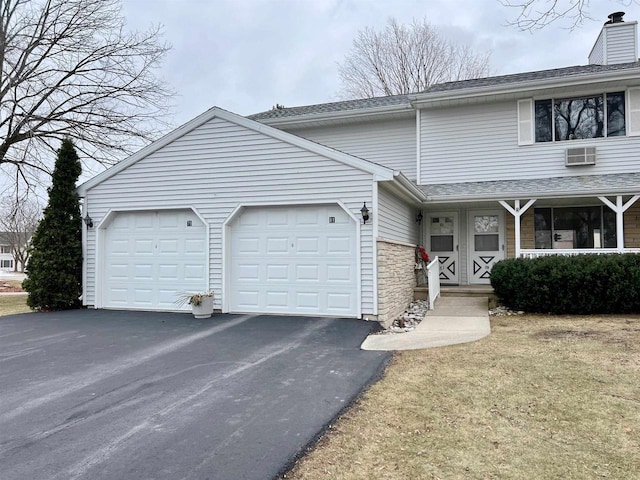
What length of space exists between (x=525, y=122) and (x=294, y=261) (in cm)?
753

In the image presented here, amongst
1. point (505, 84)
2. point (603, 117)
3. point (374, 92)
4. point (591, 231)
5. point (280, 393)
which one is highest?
point (374, 92)

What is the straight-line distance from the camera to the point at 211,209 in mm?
9117

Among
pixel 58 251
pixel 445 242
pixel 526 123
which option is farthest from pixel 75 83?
pixel 526 123

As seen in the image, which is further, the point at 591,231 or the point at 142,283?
the point at 591,231

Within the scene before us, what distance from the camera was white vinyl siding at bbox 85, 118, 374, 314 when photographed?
A: 8188mm

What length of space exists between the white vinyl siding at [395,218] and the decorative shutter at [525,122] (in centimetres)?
335

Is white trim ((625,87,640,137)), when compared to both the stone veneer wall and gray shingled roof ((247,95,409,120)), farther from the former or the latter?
the stone veneer wall

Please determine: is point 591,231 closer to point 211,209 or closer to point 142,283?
point 211,209

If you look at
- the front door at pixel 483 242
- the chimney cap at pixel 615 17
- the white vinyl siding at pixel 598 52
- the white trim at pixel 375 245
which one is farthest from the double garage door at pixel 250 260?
the chimney cap at pixel 615 17

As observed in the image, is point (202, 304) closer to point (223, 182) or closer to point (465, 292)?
point (223, 182)

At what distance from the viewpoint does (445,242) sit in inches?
480

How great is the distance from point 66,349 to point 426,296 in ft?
26.1

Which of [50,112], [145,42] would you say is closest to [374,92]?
[145,42]

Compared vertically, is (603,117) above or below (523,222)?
above
